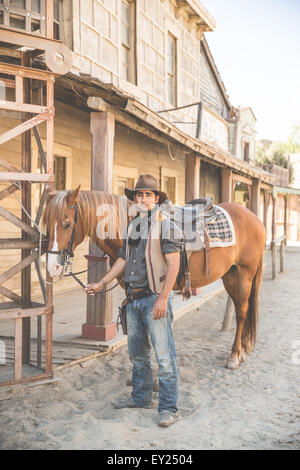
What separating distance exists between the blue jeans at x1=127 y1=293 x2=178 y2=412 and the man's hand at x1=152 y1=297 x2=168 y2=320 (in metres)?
0.09

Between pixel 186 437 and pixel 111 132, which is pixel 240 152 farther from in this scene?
pixel 186 437

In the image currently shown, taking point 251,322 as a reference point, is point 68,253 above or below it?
above

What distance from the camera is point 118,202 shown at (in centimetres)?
423

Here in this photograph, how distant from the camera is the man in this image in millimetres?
3326

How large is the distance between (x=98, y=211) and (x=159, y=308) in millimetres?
1226

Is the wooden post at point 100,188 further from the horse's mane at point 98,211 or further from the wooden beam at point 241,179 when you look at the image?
the wooden beam at point 241,179

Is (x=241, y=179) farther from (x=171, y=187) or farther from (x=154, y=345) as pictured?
(x=154, y=345)

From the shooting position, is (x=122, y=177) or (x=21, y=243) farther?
(x=122, y=177)

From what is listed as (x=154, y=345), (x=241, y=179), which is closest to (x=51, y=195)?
(x=154, y=345)

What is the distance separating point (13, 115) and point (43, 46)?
3.14 feet

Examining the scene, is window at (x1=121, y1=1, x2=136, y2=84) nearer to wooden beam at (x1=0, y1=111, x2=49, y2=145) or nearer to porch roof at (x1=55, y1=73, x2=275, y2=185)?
porch roof at (x1=55, y1=73, x2=275, y2=185)

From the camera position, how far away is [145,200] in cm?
343

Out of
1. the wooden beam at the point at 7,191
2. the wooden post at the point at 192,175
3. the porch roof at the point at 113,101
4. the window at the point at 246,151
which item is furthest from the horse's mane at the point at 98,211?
the window at the point at 246,151

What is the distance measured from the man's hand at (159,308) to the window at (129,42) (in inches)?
304
